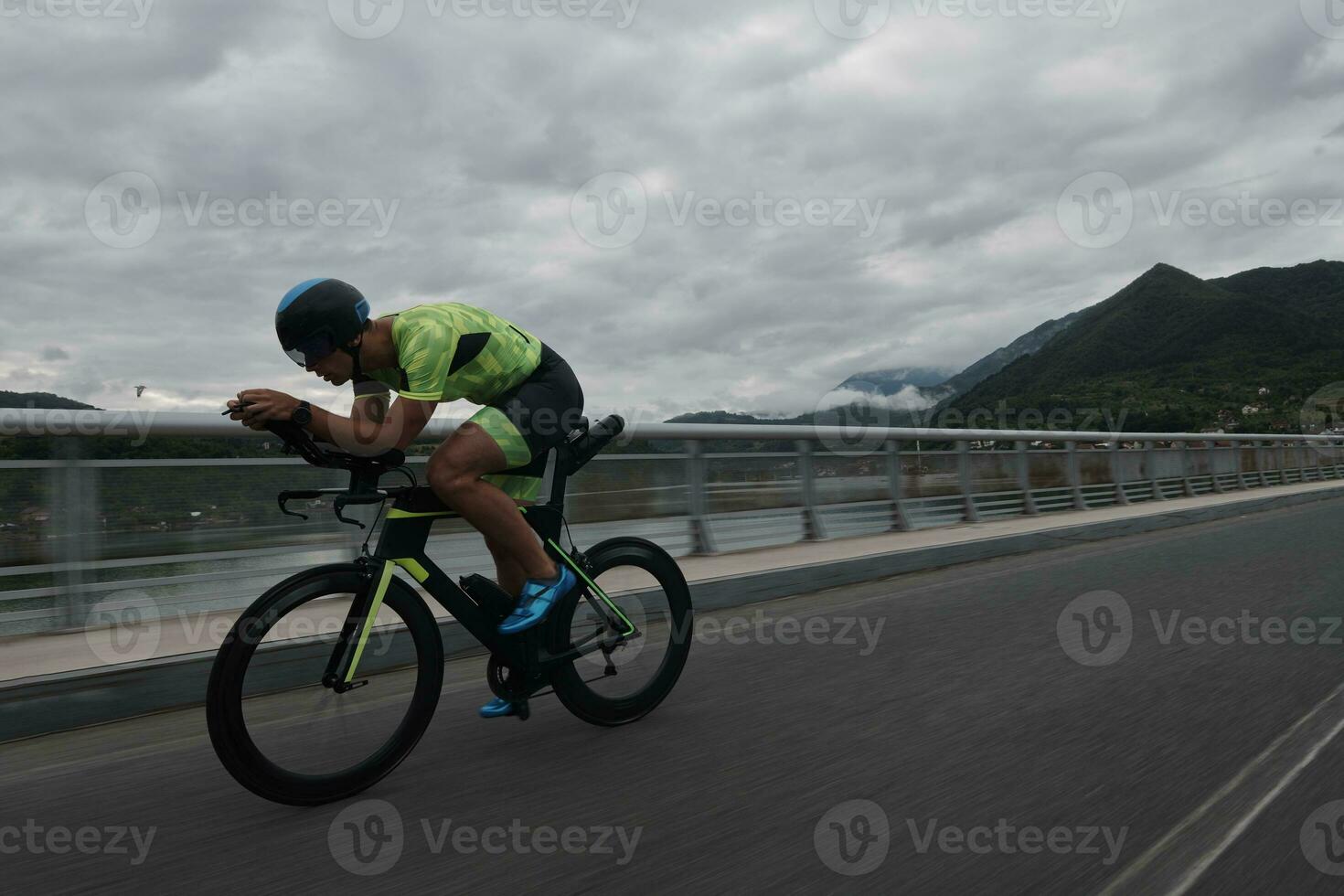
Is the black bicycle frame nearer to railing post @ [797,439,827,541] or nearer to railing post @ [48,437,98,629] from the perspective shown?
railing post @ [48,437,98,629]

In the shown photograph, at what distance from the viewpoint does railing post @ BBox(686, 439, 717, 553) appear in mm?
8961

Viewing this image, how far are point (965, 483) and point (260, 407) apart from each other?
11.8 metres

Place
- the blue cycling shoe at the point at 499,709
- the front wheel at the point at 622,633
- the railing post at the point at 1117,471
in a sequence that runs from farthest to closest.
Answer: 1. the railing post at the point at 1117,471
2. the front wheel at the point at 622,633
3. the blue cycling shoe at the point at 499,709

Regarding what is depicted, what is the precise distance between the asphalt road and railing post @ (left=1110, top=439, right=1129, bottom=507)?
42.1 ft

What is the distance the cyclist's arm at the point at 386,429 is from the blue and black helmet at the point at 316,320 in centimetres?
25

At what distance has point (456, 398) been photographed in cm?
369

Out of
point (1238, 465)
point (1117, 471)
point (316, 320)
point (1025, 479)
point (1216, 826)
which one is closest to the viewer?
point (1216, 826)

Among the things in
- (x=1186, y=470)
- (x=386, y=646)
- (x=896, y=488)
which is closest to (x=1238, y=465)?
(x=1186, y=470)

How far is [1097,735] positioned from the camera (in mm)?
3738

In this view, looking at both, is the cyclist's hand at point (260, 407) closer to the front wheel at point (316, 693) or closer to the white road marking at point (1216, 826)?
the front wheel at point (316, 693)

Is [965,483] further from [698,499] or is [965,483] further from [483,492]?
[483,492]

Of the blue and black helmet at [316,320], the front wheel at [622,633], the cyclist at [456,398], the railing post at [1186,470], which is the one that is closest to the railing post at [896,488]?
the front wheel at [622,633]

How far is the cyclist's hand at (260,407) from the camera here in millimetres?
2865

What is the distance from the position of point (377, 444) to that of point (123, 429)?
286 centimetres
